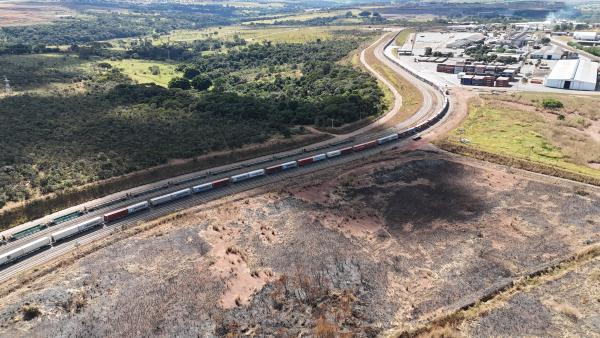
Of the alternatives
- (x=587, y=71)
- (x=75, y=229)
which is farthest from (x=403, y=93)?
(x=75, y=229)

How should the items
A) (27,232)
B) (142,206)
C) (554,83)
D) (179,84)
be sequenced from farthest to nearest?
(179,84), (554,83), (142,206), (27,232)

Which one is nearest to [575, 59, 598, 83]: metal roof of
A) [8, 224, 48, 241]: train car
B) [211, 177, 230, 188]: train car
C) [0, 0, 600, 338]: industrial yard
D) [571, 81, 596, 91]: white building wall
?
[571, 81, 596, 91]: white building wall

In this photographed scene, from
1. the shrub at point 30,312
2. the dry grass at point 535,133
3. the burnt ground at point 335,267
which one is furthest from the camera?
the dry grass at point 535,133

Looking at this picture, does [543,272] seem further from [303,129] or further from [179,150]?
[179,150]

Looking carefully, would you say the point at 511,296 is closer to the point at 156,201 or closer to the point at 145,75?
the point at 156,201

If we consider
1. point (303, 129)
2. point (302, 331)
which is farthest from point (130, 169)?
point (302, 331)

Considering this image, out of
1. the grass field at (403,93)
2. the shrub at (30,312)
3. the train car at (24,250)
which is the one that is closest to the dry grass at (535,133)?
the grass field at (403,93)

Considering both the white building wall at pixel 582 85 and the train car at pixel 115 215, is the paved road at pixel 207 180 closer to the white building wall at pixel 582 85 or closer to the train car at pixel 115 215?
the train car at pixel 115 215
